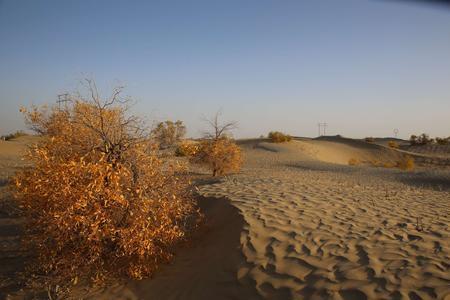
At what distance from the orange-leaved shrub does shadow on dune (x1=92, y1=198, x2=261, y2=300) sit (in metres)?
0.25

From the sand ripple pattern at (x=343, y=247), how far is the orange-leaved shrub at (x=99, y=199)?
→ 1545mm

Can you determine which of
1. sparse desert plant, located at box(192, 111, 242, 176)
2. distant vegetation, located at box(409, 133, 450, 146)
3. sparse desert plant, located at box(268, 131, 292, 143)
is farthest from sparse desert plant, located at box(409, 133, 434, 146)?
sparse desert plant, located at box(192, 111, 242, 176)

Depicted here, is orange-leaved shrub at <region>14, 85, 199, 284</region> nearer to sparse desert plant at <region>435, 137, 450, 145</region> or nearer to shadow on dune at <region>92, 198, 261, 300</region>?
shadow on dune at <region>92, 198, 261, 300</region>

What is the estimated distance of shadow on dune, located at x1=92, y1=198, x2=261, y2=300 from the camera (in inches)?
182

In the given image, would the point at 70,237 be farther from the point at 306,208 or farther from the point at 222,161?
the point at 222,161

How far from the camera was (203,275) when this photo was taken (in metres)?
5.13

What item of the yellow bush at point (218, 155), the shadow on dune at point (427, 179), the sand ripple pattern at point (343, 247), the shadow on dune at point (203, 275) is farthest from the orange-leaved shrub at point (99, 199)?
the shadow on dune at point (427, 179)

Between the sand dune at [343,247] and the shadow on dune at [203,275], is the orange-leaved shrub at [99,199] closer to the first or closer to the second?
the shadow on dune at [203,275]

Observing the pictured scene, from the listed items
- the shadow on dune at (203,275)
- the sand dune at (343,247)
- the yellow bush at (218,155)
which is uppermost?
the yellow bush at (218,155)

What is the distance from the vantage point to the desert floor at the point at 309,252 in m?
4.15

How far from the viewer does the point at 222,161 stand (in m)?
14.9

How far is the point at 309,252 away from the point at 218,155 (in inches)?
393

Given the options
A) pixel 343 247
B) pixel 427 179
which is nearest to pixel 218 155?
pixel 427 179

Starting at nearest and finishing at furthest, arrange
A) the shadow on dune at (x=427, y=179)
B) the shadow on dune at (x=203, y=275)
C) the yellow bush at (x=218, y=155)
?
the shadow on dune at (x=203, y=275) < the shadow on dune at (x=427, y=179) < the yellow bush at (x=218, y=155)
